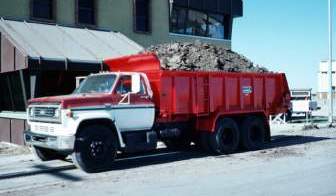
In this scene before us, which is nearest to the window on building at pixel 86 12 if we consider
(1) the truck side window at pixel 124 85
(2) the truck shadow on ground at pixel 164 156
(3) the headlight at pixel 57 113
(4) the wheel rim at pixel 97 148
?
(2) the truck shadow on ground at pixel 164 156

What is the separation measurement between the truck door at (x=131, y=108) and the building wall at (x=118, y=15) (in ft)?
27.1

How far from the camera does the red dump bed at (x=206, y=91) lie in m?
→ 12.3

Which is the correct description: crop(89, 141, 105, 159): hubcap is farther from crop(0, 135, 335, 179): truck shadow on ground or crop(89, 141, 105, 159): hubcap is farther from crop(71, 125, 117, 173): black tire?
crop(0, 135, 335, 179): truck shadow on ground

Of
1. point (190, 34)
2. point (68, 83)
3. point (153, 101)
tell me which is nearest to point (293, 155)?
point (153, 101)

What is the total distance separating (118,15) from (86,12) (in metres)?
1.68

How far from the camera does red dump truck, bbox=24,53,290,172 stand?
10.6 metres

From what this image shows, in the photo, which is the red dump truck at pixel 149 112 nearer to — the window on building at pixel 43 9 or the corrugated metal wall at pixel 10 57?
the corrugated metal wall at pixel 10 57

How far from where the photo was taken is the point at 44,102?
1099 cm

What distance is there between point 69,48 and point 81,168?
740cm

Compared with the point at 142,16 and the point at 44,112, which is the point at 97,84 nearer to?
the point at 44,112

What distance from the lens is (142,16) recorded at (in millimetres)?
22891

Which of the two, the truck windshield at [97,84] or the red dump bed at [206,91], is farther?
the red dump bed at [206,91]

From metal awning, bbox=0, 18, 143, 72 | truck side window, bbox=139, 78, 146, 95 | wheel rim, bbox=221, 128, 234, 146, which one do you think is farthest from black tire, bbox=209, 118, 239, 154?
metal awning, bbox=0, 18, 143, 72

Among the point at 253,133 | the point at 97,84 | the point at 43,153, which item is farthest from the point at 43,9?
the point at 253,133
